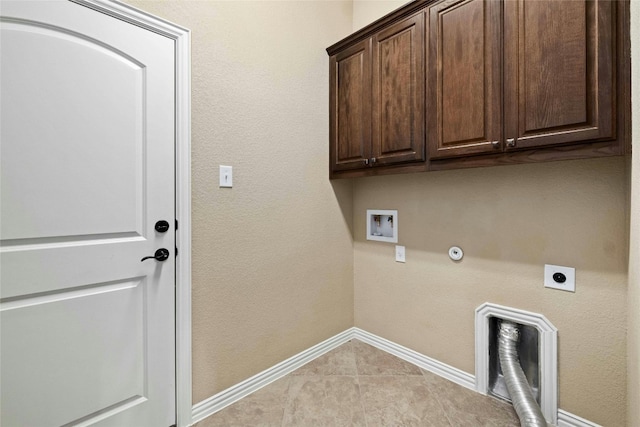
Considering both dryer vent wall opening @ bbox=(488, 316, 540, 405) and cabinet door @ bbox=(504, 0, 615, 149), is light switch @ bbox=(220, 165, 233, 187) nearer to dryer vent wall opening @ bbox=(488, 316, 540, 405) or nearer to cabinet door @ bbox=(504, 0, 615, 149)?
cabinet door @ bbox=(504, 0, 615, 149)

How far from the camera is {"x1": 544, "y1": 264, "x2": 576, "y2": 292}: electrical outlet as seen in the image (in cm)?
140

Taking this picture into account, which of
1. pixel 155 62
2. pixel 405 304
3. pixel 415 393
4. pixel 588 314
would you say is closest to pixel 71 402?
pixel 155 62

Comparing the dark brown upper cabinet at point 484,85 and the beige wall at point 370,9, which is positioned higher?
the beige wall at point 370,9

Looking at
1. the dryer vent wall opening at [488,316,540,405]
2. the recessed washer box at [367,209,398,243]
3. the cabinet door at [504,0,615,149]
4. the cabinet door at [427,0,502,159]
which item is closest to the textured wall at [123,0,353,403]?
the recessed washer box at [367,209,398,243]

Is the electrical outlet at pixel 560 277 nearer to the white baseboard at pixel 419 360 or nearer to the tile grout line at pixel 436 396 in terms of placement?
the white baseboard at pixel 419 360

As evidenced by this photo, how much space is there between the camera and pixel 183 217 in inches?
56.4

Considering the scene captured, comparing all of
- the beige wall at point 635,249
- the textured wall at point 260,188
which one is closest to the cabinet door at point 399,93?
the textured wall at point 260,188

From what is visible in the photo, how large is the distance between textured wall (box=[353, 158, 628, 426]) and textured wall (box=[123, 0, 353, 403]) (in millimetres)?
493

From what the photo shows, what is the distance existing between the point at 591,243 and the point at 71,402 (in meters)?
2.47

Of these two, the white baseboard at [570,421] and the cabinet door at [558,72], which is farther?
the white baseboard at [570,421]

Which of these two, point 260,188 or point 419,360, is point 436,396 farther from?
point 260,188

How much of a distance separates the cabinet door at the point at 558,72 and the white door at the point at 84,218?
1670 millimetres

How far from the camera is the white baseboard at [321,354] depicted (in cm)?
150

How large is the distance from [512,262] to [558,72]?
980 mm
